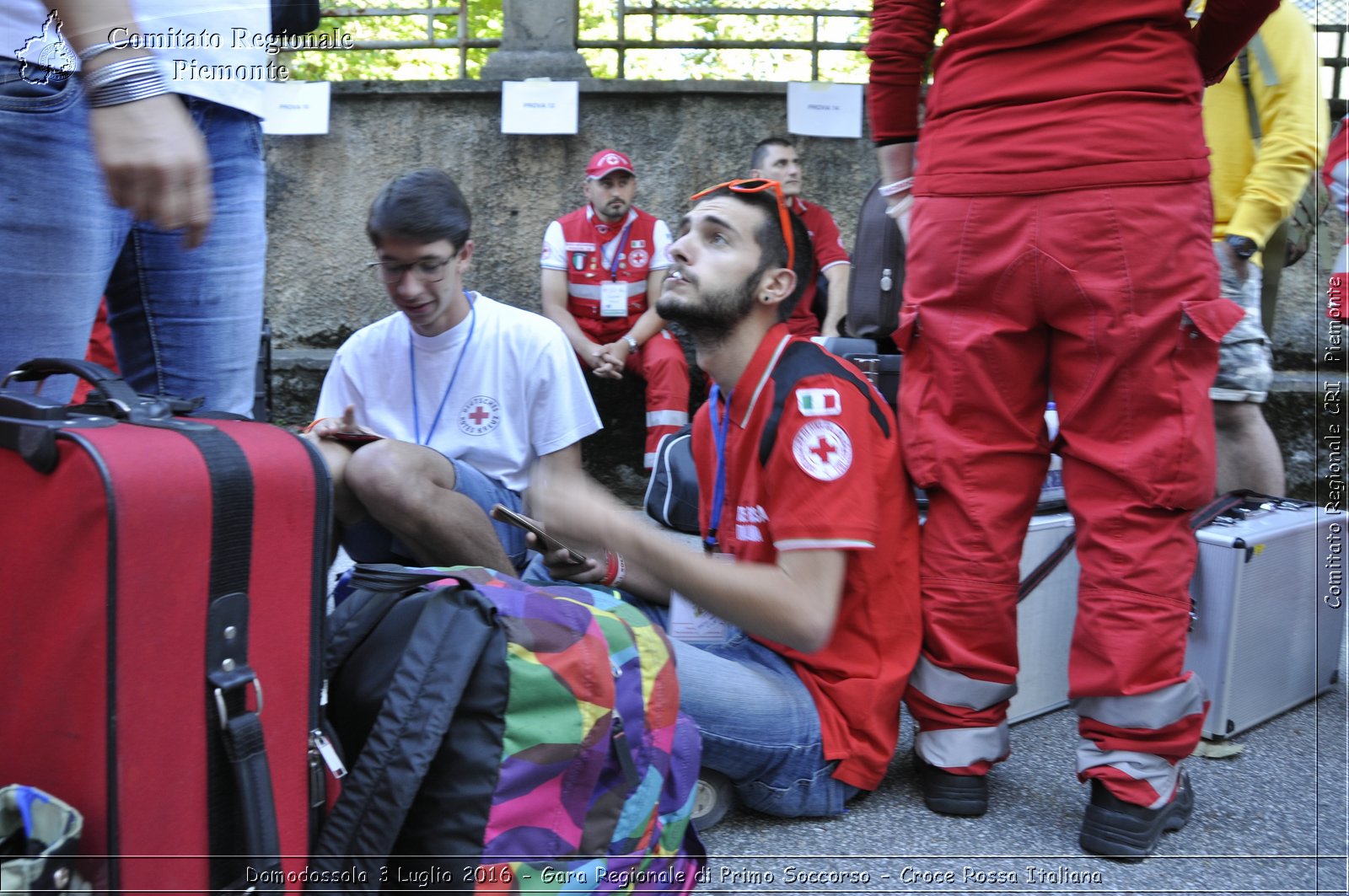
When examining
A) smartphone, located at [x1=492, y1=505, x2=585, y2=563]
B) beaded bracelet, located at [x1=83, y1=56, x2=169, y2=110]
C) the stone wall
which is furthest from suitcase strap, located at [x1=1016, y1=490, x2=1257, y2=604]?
the stone wall

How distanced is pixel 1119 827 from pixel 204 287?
164 centimetres

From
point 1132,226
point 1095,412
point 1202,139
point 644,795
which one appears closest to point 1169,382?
point 1095,412

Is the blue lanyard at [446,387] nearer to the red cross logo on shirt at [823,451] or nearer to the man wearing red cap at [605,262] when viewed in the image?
the red cross logo on shirt at [823,451]

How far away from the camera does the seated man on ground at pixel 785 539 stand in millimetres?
1874

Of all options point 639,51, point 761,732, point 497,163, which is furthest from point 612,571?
point 639,51

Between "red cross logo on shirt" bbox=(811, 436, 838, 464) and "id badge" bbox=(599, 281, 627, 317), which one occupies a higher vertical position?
"id badge" bbox=(599, 281, 627, 317)

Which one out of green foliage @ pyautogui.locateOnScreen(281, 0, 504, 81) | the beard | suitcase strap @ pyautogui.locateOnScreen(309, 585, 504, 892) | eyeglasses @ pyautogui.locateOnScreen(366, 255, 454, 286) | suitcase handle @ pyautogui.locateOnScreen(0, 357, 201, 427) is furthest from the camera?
green foliage @ pyautogui.locateOnScreen(281, 0, 504, 81)

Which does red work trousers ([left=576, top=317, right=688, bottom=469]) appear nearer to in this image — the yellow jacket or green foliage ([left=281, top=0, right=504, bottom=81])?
green foliage ([left=281, top=0, right=504, bottom=81])

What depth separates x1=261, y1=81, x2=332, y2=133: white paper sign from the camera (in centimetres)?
542

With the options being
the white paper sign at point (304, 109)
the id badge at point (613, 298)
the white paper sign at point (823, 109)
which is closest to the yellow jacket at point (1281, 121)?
the white paper sign at point (823, 109)

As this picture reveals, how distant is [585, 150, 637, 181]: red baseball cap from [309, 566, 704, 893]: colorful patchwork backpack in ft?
11.8

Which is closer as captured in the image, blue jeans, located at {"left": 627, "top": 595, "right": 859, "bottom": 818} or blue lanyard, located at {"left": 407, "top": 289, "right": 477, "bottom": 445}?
blue jeans, located at {"left": 627, "top": 595, "right": 859, "bottom": 818}

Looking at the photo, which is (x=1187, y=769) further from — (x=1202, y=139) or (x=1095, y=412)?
(x=1202, y=139)

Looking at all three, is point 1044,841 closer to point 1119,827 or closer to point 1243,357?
point 1119,827
